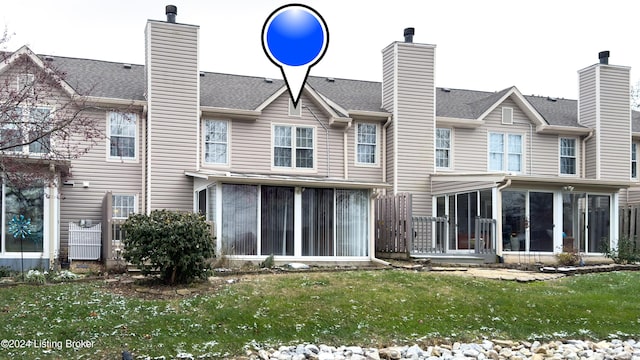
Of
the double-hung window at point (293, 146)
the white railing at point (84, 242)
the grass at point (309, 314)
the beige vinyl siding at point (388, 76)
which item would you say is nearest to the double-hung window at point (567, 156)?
the beige vinyl siding at point (388, 76)

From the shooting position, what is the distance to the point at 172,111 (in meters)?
20.1

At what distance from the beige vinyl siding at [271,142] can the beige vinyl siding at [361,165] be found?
37 cm

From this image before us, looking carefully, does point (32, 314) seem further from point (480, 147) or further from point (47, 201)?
point (480, 147)

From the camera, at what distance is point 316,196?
18531mm

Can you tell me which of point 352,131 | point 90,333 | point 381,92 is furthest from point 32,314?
point 381,92

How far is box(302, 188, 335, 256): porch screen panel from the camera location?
18266 millimetres

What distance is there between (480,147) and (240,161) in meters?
8.63

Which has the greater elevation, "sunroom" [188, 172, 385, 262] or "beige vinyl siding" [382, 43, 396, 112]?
"beige vinyl siding" [382, 43, 396, 112]

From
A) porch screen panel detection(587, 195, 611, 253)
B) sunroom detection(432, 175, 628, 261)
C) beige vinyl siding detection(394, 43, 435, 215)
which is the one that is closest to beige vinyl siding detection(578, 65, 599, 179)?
porch screen panel detection(587, 195, 611, 253)

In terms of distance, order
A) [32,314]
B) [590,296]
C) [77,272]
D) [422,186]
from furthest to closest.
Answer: [422,186] < [77,272] < [590,296] < [32,314]

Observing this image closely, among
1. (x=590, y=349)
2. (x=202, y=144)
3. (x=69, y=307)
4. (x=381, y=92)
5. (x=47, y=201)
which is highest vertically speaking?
(x=381, y=92)

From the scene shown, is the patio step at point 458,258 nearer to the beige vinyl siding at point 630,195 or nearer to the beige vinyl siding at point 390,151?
the beige vinyl siding at point 390,151

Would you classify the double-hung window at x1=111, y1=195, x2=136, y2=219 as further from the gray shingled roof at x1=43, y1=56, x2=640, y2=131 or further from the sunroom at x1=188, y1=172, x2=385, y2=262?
the gray shingled roof at x1=43, y1=56, x2=640, y2=131

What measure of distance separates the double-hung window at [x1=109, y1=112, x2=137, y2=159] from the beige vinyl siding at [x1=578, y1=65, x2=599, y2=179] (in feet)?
53.4
